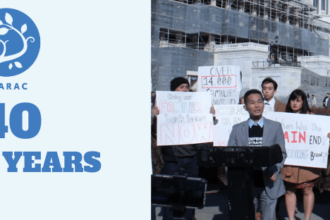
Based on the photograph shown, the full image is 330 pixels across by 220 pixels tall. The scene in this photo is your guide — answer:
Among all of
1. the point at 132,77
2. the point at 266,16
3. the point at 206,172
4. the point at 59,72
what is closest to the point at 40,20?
the point at 59,72

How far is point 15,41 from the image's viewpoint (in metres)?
1.65

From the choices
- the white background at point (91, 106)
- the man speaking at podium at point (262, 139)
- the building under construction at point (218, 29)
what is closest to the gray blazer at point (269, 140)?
the man speaking at podium at point (262, 139)

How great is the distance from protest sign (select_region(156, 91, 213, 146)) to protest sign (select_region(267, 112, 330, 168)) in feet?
2.72

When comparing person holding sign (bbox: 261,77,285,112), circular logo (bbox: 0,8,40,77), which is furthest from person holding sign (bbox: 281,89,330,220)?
circular logo (bbox: 0,8,40,77)

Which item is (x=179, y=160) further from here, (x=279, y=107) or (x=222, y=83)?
(x=222, y=83)

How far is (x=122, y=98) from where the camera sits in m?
1.72

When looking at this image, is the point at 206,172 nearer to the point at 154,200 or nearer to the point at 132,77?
the point at 154,200

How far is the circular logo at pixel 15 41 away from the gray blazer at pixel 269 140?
2.78m

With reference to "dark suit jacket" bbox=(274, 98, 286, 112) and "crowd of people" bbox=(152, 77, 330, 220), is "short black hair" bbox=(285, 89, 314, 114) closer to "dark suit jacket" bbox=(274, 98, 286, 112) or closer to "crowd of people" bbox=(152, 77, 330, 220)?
"crowd of people" bbox=(152, 77, 330, 220)

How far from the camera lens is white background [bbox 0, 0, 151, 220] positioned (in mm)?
1688

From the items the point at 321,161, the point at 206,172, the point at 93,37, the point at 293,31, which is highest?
the point at 293,31

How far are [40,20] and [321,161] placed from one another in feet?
13.0

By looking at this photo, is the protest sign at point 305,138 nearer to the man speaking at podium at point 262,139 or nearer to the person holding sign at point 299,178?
the person holding sign at point 299,178

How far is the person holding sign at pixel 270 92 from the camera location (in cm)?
523
